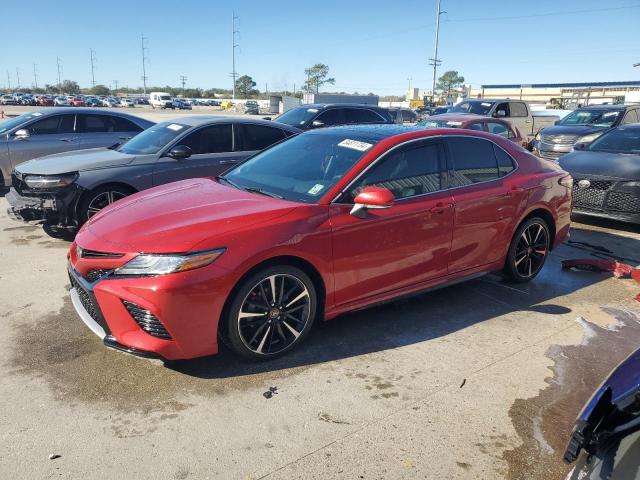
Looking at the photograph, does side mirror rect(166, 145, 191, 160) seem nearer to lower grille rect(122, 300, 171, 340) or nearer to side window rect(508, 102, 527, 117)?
lower grille rect(122, 300, 171, 340)

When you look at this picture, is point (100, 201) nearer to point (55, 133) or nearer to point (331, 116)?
point (55, 133)

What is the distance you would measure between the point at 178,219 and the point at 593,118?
14.8 meters

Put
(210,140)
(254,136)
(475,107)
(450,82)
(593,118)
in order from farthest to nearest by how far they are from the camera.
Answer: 1. (450,82)
2. (475,107)
3. (593,118)
4. (254,136)
5. (210,140)

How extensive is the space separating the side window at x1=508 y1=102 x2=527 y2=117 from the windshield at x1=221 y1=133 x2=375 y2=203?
14559 millimetres

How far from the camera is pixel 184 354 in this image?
10.4 ft

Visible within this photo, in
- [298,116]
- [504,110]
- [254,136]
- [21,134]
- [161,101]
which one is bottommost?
[21,134]

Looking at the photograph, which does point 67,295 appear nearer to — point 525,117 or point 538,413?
point 538,413

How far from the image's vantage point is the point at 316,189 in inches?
149

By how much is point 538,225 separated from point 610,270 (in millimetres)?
1243

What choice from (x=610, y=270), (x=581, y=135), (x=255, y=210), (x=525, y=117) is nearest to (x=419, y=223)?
(x=255, y=210)

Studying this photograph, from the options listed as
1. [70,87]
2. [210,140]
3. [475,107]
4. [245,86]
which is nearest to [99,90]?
[70,87]

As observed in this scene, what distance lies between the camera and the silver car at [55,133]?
28.8 ft

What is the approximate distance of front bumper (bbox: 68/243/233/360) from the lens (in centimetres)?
301

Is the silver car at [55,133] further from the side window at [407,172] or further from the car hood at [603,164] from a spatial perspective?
the car hood at [603,164]
